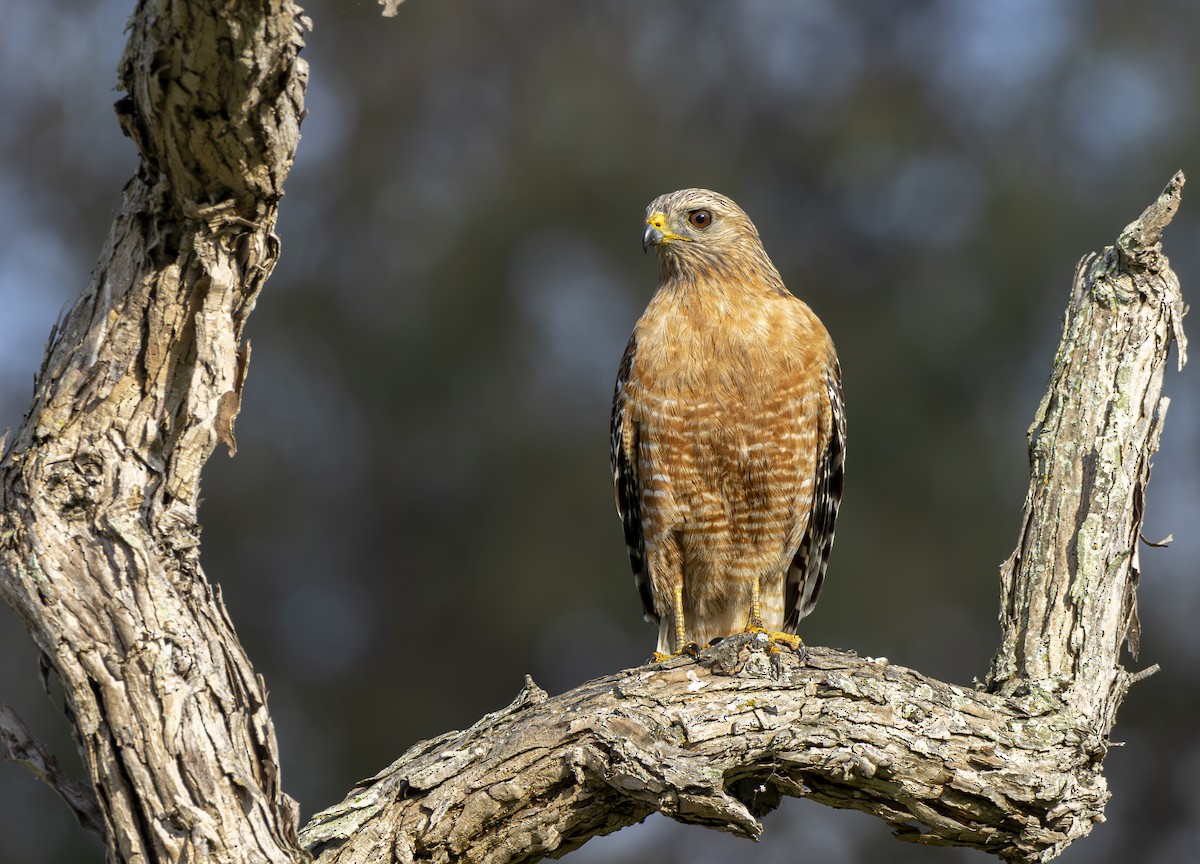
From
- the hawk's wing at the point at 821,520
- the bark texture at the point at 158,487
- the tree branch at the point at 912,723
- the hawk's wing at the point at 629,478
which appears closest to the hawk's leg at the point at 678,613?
the hawk's wing at the point at 629,478

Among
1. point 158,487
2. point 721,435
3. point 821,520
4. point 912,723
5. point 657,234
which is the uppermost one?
point 657,234

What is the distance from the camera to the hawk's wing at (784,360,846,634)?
17.8 ft

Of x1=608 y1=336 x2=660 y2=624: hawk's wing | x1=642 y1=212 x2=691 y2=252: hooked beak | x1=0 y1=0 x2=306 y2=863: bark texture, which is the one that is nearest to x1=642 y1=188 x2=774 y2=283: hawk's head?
x1=642 y1=212 x2=691 y2=252: hooked beak

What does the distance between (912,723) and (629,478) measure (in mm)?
1966

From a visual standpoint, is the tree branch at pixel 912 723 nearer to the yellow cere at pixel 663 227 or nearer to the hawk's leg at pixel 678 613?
the hawk's leg at pixel 678 613

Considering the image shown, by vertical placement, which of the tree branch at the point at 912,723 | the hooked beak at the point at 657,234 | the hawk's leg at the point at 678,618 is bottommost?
the tree branch at the point at 912,723

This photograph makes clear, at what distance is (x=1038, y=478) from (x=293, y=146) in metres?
2.68

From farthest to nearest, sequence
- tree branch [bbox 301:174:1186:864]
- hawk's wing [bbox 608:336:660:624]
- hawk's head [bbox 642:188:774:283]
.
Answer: hawk's head [bbox 642:188:774:283], hawk's wing [bbox 608:336:660:624], tree branch [bbox 301:174:1186:864]

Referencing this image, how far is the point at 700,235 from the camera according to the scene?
18.4ft

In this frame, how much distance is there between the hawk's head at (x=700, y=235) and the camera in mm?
5555

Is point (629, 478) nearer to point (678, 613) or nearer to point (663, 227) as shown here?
point (678, 613)

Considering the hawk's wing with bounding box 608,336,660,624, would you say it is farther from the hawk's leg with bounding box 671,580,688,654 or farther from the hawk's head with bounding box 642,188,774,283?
the hawk's head with bounding box 642,188,774,283

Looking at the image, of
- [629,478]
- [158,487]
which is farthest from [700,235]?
[158,487]

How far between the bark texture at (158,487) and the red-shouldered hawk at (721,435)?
2.32m
